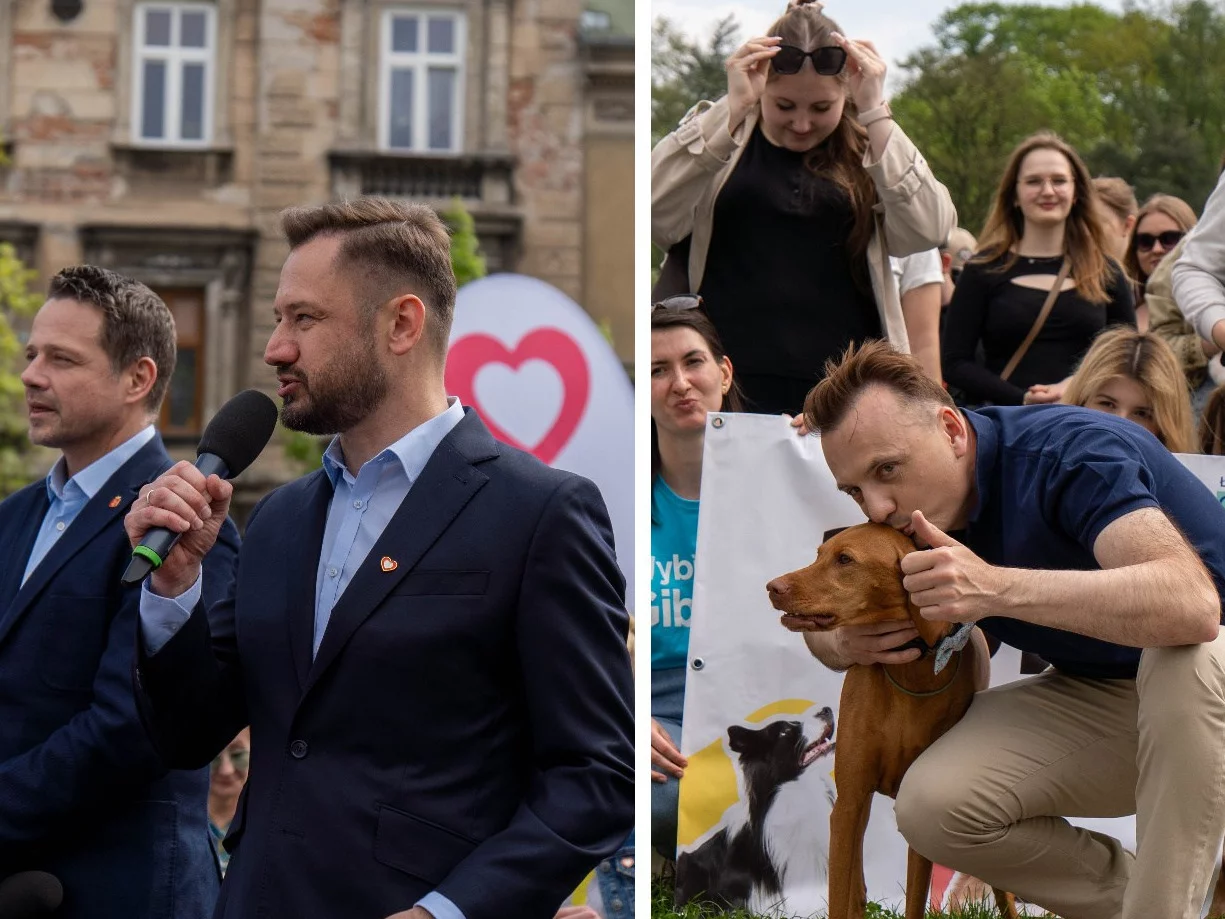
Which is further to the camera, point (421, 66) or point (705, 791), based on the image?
point (421, 66)

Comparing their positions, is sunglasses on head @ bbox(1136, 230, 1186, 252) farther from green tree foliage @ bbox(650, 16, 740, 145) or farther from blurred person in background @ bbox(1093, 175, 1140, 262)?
green tree foliage @ bbox(650, 16, 740, 145)

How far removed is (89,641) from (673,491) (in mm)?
1703

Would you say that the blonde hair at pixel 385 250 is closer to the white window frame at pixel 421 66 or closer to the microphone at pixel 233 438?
the microphone at pixel 233 438

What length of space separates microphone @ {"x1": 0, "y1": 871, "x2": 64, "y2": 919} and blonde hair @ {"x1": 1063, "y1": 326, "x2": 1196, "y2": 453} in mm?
2706

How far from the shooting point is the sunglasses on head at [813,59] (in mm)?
4363

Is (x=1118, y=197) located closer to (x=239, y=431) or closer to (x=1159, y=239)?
(x=1159, y=239)

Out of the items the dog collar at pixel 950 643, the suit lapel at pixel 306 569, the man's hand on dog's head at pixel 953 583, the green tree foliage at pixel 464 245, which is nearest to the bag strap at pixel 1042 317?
the dog collar at pixel 950 643

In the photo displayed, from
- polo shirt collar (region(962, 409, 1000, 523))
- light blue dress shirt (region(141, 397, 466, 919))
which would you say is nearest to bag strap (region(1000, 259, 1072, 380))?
polo shirt collar (region(962, 409, 1000, 523))

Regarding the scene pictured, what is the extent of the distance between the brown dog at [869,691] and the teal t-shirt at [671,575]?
0.91m

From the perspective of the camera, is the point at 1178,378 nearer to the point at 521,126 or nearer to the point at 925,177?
the point at 925,177

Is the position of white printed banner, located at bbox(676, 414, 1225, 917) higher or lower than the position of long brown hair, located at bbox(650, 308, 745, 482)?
lower

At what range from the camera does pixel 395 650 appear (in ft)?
9.09

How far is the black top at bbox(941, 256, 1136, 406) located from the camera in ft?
16.2

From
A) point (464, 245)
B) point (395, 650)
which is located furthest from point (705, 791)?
point (464, 245)
